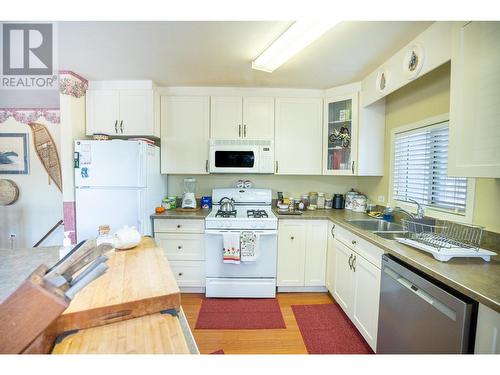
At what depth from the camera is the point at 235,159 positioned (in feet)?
8.43

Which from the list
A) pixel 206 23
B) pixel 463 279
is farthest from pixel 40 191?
pixel 463 279

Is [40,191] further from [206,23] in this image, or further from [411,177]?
[411,177]

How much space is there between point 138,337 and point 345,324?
194cm

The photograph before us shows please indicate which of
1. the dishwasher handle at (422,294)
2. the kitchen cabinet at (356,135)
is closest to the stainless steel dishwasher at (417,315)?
the dishwasher handle at (422,294)

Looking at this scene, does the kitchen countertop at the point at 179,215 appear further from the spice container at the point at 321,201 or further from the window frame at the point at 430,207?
the window frame at the point at 430,207

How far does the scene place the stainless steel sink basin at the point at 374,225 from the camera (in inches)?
81.7

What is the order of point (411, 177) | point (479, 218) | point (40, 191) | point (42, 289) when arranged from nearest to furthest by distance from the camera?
point (42, 289), point (479, 218), point (411, 177), point (40, 191)

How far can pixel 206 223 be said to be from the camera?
2.30 m

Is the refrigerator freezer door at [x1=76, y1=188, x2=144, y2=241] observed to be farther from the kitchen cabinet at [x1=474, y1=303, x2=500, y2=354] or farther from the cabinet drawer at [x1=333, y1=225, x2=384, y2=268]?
the kitchen cabinet at [x1=474, y1=303, x2=500, y2=354]

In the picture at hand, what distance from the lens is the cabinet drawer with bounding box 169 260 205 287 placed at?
2381 mm

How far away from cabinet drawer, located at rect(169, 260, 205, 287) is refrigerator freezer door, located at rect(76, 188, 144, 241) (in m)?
0.68

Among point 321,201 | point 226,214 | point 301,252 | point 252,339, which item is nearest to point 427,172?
point 321,201

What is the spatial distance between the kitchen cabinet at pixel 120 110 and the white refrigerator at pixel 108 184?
1.29 feet

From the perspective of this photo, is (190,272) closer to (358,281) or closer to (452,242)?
(358,281)
